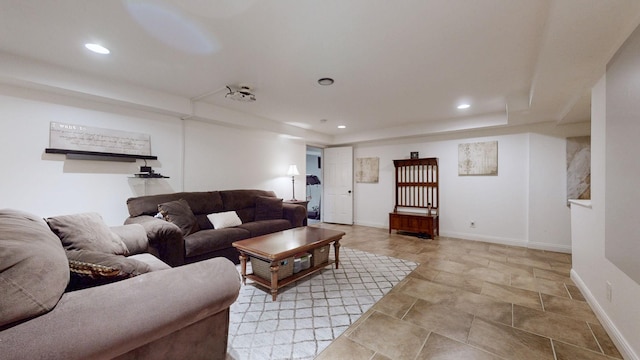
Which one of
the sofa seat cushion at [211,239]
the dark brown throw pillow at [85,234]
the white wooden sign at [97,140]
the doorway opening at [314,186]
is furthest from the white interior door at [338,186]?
the dark brown throw pillow at [85,234]

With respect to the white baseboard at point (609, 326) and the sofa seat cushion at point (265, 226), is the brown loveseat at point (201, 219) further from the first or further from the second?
the white baseboard at point (609, 326)

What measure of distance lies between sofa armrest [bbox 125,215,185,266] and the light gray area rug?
0.82 meters

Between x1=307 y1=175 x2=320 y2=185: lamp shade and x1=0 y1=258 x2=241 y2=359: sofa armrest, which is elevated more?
x1=307 y1=175 x2=320 y2=185: lamp shade

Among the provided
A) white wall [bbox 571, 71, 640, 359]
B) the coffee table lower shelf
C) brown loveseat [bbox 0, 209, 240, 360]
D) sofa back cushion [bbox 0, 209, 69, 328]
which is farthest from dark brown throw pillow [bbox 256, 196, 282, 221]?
white wall [bbox 571, 71, 640, 359]

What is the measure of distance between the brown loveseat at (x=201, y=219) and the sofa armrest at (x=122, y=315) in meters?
1.66

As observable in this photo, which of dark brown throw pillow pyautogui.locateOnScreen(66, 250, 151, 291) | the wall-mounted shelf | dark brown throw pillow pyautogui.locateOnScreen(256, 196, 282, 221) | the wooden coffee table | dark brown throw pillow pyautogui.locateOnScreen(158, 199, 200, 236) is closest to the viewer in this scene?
dark brown throw pillow pyautogui.locateOnScreen(66, 250, 151, 291)

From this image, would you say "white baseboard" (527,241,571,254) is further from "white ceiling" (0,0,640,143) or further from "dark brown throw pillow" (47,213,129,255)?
"dark brown throw pillow" (47,213,129,255)

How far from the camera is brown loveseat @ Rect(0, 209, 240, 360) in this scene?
0.77 m

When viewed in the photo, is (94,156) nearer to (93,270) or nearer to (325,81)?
(93,270)

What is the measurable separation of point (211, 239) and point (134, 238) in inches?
32.0

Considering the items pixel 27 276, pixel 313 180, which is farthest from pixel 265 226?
pixel 313 180

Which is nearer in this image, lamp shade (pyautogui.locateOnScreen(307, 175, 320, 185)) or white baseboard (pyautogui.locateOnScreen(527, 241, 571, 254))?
white baseboard (pyautogui.locateOnScreen(527, 241, 571, 254))

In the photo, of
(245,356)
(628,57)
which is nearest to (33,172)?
(245,356)

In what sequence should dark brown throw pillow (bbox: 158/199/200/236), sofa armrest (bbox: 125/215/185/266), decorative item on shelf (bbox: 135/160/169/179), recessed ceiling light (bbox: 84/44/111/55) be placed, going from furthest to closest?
decorative item on shelf (bbox: 135/160/169/179), dark brown throw pillow (bbox: 158/199/200/236), sofa armrest (bbox: 125/215/185/266), recessed ceiling light (bbox: 84/44/111/55)
